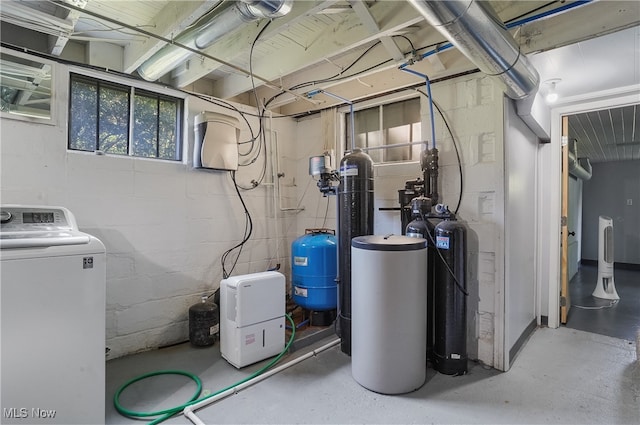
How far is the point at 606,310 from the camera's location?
3.88 m

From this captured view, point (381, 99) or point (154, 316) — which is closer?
point (154, 316)

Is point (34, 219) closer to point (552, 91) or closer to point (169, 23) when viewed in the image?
point (169, 23)

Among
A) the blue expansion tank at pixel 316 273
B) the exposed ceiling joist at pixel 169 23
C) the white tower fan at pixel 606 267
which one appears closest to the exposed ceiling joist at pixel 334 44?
the exposed ceiling joist at pixel 169 23

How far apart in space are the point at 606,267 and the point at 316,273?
4.28 meters

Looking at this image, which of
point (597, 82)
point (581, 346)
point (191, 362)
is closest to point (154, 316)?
Result: point (191, 362)

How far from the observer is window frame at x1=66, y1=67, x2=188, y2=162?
8.17 feet

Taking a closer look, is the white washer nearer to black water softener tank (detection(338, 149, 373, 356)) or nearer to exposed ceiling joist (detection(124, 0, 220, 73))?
exposed ceiling joist (detection(124, 0, 220, 73))

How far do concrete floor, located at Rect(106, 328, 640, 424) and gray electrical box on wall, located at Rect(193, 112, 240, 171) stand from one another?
170cm

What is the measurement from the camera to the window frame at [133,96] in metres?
2.49

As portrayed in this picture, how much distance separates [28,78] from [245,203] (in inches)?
77.3

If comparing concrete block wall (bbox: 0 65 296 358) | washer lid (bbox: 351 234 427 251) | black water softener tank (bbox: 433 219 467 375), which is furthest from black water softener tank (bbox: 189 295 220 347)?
black water softener tank (bbox: 433 219 467 375)

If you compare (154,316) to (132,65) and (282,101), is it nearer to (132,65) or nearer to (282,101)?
(132,65)

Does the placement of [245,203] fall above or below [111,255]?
above

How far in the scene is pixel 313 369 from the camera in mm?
2459
